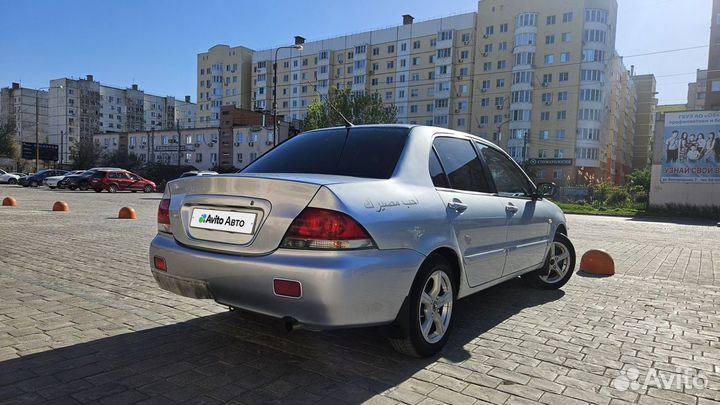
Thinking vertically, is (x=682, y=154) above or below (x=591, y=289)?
above

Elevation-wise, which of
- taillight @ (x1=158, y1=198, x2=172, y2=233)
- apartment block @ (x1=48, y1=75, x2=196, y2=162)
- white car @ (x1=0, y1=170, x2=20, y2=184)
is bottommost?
white car @ (x1=0, y1=170, x2=20, y2=184)

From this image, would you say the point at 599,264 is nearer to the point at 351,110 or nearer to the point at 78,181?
the point at 78,181

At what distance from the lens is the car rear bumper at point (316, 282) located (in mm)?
2656

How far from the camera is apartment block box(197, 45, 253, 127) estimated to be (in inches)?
3836

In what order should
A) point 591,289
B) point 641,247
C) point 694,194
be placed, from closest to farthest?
point 591,289, point 641,247, point 694,194

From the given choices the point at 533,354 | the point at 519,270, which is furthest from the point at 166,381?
the point at 519,270

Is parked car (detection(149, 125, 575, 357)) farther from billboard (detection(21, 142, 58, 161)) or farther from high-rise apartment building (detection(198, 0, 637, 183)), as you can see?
billboard (detection(21, 142, 58, 161))

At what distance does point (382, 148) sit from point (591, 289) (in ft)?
12.8

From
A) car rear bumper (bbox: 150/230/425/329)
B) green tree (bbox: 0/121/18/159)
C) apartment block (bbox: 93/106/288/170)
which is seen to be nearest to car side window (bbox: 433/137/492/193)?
car rear bumper (bbox: 150/230/425/329)

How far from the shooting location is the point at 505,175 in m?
4.73

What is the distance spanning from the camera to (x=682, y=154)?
3047 cm

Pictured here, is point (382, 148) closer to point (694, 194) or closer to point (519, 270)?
point (519, 270)

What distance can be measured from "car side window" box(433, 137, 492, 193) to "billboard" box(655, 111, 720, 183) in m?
32.3

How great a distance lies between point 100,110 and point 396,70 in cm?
8041
